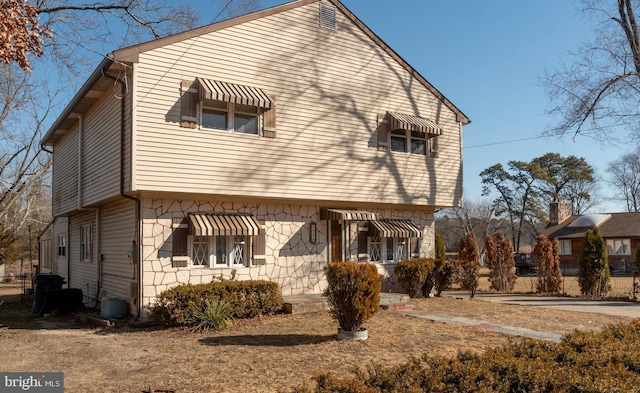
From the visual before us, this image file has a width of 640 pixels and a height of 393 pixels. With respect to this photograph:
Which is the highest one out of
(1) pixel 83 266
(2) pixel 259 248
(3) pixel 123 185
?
(3) pixel 123 185

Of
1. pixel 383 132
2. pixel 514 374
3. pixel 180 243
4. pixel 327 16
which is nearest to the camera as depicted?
pixel 514 374

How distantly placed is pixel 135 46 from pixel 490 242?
16.6 m

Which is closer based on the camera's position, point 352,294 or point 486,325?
point 352,294

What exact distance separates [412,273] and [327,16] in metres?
8.18

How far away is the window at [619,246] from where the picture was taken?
1393 inches

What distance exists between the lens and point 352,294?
Result: 8992mm

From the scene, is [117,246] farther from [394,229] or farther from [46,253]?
[46,253]

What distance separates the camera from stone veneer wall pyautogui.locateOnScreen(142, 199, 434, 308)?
1153cm

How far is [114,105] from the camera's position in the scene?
1201 cm

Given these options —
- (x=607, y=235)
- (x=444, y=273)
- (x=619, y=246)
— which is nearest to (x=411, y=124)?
(x=444, y=273)

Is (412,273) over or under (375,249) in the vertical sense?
under

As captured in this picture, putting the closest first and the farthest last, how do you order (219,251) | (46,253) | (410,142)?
(219,251) → (410,142) → (46,253)

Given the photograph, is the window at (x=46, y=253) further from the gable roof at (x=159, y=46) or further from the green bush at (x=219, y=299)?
the green bush at (x=219, y=299)

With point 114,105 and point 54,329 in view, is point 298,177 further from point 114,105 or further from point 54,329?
point 54,329
